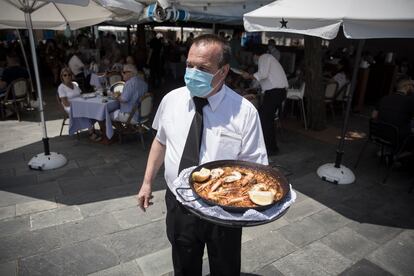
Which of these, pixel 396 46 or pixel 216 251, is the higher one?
pixel 396 46

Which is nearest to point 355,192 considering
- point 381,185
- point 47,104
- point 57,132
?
point 381,185

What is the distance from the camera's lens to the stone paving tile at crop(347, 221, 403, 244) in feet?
11.4

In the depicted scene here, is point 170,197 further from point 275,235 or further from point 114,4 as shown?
point 114,4

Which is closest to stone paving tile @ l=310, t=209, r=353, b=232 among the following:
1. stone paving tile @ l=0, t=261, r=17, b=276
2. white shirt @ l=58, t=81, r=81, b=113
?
stone paving tile @ l=0, t=261, r=17, b=276

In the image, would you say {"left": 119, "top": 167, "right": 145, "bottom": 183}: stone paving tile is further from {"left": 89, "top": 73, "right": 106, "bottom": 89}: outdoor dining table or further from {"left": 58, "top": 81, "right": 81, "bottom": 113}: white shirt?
{"left": 89, "top": 73, "right": 106, "bottom": 89}: outdoor dining table

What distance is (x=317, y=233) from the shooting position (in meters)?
3.50

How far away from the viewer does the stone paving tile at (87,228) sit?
128 inches

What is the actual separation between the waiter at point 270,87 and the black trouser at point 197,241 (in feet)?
12.9

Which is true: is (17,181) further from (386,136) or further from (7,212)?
(386,136)

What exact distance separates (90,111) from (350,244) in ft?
15.7

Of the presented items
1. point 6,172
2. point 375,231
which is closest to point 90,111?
point 6,172

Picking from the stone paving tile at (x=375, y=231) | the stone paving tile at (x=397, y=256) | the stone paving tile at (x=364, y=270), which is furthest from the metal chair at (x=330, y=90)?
the stone paving tile at (x=364, y=270)

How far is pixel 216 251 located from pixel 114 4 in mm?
4283

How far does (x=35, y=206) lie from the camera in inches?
150
